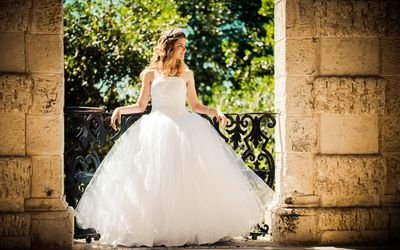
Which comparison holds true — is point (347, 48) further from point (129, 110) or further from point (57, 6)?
point (57, 6)

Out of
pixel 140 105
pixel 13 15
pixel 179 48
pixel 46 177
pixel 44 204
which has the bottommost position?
pixel 44 204

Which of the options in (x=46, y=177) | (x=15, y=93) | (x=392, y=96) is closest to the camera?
(x=15, y=93)

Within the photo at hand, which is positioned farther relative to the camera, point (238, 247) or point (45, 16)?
point (238, 247)

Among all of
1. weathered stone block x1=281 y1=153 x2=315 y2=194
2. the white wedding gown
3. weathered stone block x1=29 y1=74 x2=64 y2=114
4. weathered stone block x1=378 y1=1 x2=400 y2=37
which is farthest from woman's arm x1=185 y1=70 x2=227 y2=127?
weathered stone block x1=378 y1=1 x2=400 y2=37

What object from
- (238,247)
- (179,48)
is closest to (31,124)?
(179,48)

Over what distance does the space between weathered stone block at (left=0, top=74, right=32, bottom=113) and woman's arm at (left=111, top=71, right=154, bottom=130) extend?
0.78 metres

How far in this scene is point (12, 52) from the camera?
4.65 m

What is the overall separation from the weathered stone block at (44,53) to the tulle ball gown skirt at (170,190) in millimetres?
933

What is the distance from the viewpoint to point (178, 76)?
203 inches

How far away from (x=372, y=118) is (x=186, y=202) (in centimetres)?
193

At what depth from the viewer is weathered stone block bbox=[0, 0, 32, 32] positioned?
4.63 meters

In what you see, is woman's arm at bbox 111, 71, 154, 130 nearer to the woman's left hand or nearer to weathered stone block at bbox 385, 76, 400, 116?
the woman's left hand

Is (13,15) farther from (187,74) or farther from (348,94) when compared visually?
(348,94)

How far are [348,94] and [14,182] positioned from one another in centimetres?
314
